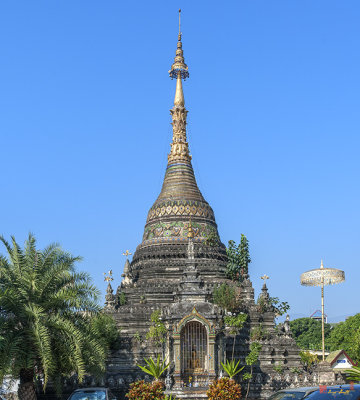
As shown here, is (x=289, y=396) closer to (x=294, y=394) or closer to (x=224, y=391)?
(x=294, y=394)

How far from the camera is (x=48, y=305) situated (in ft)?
87.5

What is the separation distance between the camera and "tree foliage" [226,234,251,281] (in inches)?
2013

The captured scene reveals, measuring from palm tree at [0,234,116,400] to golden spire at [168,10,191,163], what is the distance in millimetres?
32658

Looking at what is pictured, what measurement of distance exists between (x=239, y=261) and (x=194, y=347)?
55.3 feet

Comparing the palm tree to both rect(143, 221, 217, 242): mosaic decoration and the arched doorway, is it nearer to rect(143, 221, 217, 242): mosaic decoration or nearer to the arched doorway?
the arched doorway

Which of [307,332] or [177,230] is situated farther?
[307,332]

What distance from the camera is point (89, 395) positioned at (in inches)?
923

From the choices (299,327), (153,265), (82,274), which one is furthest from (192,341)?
(299,327)

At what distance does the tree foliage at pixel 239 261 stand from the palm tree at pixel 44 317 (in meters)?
24.1

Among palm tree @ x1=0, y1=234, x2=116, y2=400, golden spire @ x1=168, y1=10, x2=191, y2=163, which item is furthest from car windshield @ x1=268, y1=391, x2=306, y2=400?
golden spire @ x1=168, y1=10, x2=191, y2=163

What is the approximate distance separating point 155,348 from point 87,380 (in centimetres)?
608

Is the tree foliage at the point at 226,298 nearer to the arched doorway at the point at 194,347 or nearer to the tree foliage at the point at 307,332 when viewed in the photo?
the arched doorway at the point at 194,347

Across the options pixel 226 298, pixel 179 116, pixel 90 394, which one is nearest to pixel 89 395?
pixel 90 394

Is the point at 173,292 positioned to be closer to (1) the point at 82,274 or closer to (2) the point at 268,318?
(2) the point at 268,318
